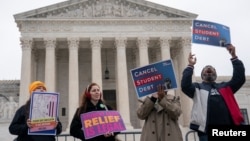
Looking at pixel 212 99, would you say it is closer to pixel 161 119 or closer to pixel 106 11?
pixel 161 119

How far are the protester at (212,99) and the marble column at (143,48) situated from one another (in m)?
26.9

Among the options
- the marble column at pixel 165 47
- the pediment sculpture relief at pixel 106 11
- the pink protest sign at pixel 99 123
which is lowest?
the pink protest sign at pixel 99 123

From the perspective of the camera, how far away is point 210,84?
23.9ft

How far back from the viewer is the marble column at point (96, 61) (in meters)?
33.2

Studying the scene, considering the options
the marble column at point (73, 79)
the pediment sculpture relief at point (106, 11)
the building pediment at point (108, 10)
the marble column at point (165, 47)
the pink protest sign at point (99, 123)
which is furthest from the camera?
the pediment sculpture relief at point (106, 11)

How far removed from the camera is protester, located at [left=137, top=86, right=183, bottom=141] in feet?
22.1

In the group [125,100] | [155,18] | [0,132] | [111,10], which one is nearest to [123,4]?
[111,10]

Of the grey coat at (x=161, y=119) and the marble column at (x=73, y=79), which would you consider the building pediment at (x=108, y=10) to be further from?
the grey coat at (x=161, y=119)

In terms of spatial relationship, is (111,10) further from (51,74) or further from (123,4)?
(51,74)

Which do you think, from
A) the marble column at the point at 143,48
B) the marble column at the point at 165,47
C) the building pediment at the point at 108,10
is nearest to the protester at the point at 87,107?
the marble column at the point at 143,48

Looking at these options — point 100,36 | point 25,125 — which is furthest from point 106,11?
point 25,125

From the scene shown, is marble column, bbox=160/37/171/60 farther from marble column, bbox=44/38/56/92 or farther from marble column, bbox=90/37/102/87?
marble column, bbox=44/38/56/92

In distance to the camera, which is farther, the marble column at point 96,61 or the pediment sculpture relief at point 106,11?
the pediment sculpture relief at point 106,11

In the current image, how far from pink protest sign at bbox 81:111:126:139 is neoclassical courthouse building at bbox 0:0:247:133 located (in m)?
25.7
